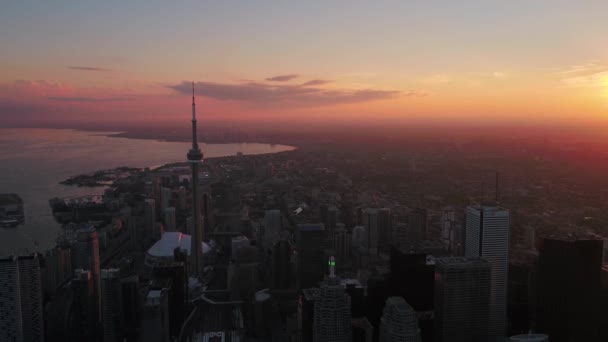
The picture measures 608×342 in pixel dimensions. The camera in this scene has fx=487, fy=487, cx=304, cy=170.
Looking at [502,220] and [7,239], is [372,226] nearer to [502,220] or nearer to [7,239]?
[502,220]

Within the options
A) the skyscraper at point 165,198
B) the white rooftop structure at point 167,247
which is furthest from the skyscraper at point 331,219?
the skyscraper at point 165,198

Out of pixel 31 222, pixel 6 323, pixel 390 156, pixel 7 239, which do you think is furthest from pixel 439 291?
pixel 390 156

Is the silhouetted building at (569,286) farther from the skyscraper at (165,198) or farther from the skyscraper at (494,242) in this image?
the skyscraper at (165,198)

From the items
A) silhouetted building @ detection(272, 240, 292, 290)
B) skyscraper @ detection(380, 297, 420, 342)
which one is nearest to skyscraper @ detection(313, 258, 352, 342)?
skyscraper @ detection(380, 297, 420, 342)

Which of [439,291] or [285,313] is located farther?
[285,313]

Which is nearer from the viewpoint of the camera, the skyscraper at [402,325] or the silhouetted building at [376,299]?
the skyscraper at [402,325]

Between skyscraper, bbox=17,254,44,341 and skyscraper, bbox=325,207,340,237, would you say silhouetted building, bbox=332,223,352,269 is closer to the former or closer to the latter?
skyscraper, bbox=325,207,340,237
